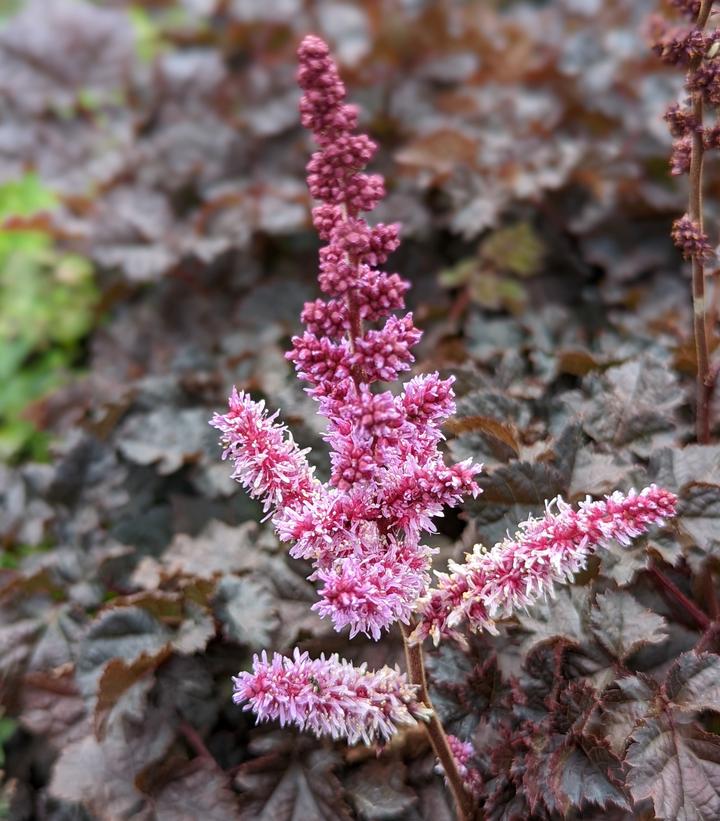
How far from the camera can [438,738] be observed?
1391 millimetres

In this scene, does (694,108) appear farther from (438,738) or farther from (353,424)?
(438,738)

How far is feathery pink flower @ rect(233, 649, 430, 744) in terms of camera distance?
1.18m

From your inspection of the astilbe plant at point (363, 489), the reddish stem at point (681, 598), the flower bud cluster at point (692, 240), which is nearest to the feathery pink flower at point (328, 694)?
the astilbe plant at point (363, 489)

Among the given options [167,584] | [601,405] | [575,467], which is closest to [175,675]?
[167,584]

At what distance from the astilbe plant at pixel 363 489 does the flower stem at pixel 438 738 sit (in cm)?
5

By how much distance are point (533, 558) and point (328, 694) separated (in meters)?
0.33

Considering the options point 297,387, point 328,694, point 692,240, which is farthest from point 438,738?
point 297,387

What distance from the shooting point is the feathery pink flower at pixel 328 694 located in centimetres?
118

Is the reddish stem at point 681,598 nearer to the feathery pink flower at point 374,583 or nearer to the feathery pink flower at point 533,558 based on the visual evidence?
the feathery pink flower at point 533,558

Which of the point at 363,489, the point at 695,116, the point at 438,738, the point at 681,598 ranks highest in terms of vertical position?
the point at 695,116

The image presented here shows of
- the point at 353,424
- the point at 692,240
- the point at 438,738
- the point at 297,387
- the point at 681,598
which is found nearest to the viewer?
the point at 353,424

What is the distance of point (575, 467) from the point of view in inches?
67.1

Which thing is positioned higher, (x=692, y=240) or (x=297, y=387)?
(x=297, y=387)

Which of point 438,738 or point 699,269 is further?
point 699,269
